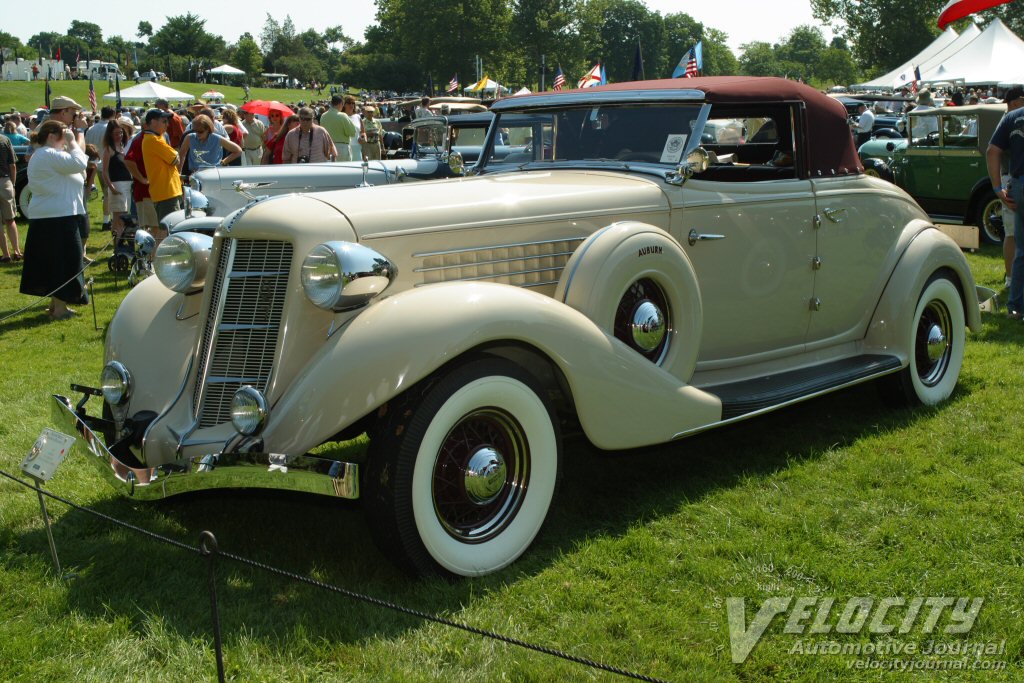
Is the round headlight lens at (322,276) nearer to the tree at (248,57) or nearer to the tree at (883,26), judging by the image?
the tree at (883,26)

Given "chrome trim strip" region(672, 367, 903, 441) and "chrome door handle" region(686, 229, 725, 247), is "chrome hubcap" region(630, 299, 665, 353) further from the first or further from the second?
"chrome door handle" region(686, 229, 725, 247)

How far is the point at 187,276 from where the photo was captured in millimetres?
4188

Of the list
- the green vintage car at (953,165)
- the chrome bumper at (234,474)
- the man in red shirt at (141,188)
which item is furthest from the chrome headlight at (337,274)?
the green vintage car at (953,165)

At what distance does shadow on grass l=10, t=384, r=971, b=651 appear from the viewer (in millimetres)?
3357

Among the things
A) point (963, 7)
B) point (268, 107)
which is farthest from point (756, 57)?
point (963, 7)

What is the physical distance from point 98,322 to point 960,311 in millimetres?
7284

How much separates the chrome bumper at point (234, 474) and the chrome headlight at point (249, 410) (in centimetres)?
14

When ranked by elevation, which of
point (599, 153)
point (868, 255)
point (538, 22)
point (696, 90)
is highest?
point (538, 22)

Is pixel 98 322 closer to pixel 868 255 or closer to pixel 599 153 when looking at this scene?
pixel 599 153

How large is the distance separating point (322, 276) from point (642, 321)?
151 centimetres

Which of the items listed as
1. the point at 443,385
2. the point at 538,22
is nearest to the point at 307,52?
the point at 538,22

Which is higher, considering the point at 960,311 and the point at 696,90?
the point at 696,90

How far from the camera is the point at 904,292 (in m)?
5.50
